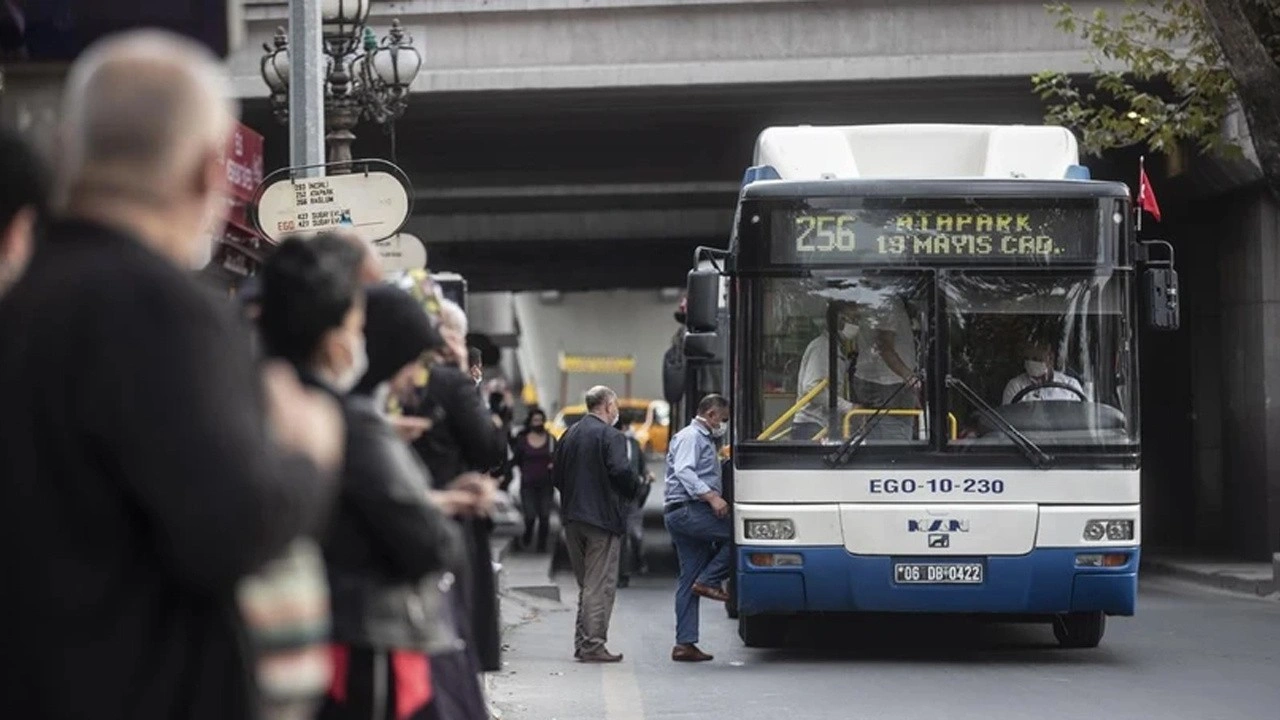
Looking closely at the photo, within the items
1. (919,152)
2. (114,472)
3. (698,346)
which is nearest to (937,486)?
(698,346)

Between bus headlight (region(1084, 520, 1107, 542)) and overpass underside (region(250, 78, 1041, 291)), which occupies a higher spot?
overpass underside (region(250, 78, 1041, 291))

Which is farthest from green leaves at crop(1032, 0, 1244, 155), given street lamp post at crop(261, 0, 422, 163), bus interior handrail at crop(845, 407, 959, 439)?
bus interior handrail at crop(845, 407, 959, 439)

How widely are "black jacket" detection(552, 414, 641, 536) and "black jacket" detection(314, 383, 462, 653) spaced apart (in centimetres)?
969

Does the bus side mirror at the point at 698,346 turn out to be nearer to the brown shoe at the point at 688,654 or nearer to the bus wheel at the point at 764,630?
the bus wheel at the point at 764,630

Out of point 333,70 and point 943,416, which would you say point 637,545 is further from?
point 943,416

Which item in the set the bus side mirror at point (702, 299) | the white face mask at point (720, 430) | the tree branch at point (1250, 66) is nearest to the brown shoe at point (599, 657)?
the white face mask at point (720, 430)

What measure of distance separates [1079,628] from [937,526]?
1.72m

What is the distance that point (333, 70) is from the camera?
1647 centimetres

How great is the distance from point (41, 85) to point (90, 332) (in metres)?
Result: 3.27

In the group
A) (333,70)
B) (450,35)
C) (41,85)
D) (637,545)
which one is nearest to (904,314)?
(333,70)

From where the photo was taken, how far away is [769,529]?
45.0ft

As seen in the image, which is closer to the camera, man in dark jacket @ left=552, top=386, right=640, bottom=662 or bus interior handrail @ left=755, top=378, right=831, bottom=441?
bus interior handrail @ left=755, top=378, right=831, bottom=441

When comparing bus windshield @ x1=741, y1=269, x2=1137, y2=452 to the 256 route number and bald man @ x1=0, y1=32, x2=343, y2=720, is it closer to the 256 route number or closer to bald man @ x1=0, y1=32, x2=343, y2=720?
the 256 route number

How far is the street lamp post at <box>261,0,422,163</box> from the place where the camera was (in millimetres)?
16391
